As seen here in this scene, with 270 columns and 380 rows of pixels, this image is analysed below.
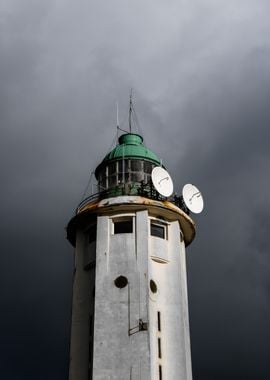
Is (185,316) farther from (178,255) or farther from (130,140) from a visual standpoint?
(130,140)

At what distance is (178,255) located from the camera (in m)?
39.1

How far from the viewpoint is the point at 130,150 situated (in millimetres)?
42781

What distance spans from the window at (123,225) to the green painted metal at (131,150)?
5298mm

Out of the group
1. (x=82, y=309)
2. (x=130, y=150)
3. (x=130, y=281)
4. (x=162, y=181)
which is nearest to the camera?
(x=130, y=281)

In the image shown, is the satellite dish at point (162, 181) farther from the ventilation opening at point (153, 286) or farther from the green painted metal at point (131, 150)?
the ventilation opening at point (153, 286)

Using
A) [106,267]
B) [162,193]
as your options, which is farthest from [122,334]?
[162,193]

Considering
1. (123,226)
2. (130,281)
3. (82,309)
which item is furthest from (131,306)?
(123,226)

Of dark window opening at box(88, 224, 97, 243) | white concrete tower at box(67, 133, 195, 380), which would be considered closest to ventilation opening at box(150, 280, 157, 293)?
white concrete tower at box(67, 133, 195, 380)

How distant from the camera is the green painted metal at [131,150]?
1676 inches

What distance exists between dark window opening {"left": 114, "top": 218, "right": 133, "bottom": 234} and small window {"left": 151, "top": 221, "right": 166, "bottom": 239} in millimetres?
1468

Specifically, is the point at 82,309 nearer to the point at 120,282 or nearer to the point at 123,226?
the point at 120,282

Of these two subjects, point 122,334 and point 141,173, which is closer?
point 122,334

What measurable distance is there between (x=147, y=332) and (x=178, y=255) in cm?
606

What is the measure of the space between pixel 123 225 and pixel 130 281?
3.99 m
